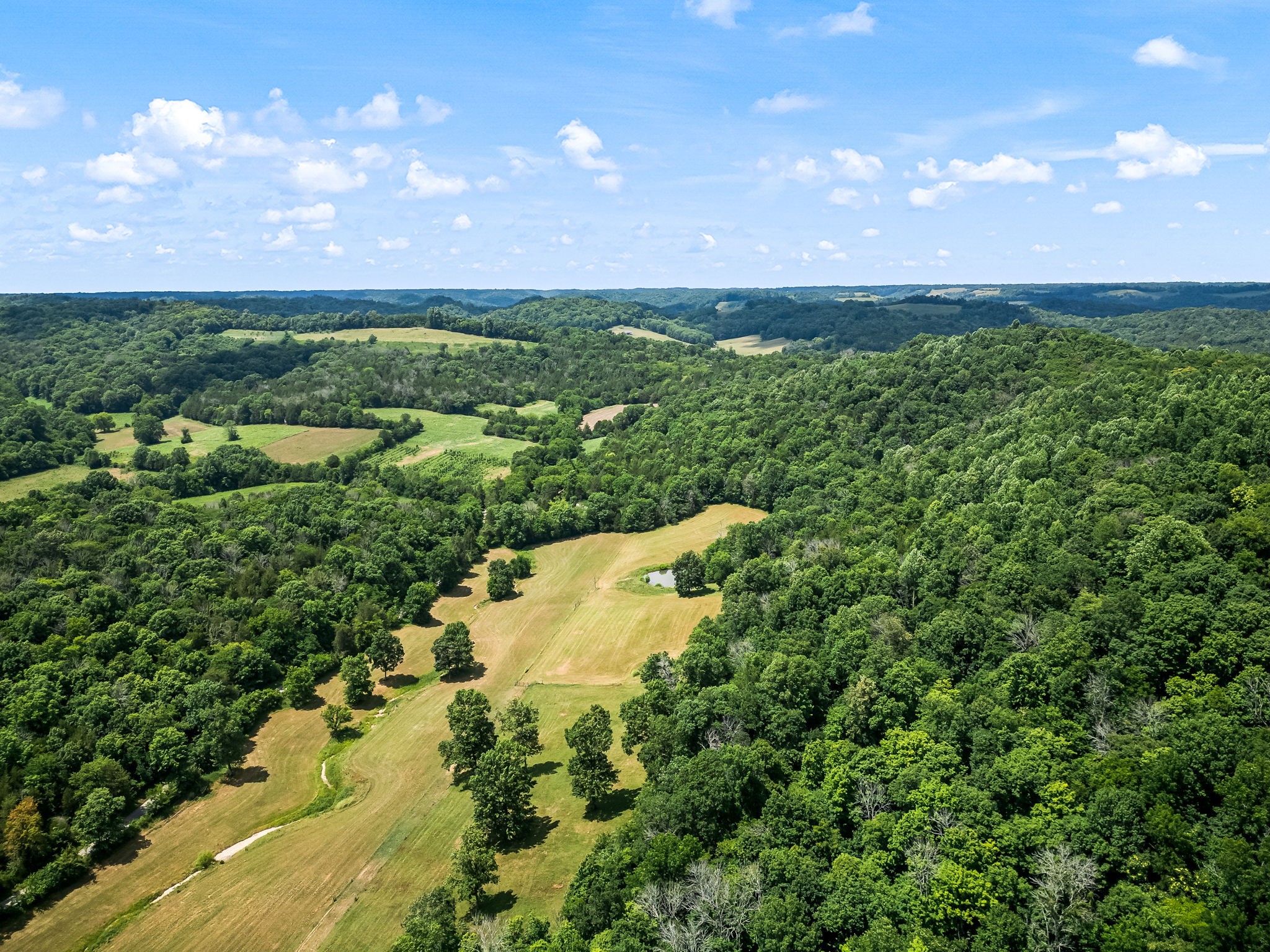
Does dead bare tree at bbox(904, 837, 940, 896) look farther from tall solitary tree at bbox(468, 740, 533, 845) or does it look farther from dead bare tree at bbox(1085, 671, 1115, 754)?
Result: tall solitary tree at bbox(468, 740, 533, 845)

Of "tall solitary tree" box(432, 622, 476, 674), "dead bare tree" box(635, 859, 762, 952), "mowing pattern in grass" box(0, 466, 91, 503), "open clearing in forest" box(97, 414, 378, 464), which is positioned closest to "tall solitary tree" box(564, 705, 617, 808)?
"dead bare tree" box(635, 859, 762, 952)

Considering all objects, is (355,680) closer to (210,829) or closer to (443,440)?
(210,829)

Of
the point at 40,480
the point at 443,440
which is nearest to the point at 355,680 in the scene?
the point at 40,480

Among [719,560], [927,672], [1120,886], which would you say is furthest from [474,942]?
[719,560]

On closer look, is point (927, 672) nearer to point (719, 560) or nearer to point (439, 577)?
point (719, 560)

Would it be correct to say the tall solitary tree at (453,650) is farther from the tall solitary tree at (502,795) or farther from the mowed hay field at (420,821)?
the tall solitary tree at (502,795)

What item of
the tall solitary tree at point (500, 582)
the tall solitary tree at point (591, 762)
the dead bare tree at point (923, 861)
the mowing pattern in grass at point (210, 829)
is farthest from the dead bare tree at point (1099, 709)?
the tall solitary tree at point (500, 582)
